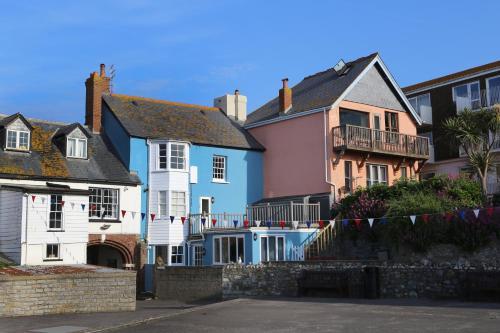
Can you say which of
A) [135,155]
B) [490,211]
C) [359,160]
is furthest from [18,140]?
[490,211]

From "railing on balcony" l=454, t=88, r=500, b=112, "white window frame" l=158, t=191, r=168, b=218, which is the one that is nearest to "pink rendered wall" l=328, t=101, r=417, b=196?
"railing on balcony" l=454, t=88, r=500, b=112

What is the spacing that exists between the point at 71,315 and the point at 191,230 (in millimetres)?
11808

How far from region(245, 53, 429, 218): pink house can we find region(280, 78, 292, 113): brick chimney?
0.20 ft

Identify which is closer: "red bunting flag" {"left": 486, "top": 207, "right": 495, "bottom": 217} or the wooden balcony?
"red bunting flag" {"left": 486, "top": 207, "right": 495, "bottom": 217}

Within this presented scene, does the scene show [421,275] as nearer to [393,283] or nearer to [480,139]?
[393,283]

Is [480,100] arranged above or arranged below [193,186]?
above

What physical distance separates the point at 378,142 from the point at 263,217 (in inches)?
308

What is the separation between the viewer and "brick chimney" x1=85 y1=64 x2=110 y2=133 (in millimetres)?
34188

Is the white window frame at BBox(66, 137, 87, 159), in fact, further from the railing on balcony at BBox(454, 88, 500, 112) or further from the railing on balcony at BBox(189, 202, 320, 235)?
the railing on balcony at BBox(454, 88, 500, 112)

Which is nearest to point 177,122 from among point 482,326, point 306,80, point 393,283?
point 306,80

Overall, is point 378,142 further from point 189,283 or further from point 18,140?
point 18,140

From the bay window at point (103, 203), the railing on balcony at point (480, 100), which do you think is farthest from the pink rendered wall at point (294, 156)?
the railing on balcony at point (480, 100)

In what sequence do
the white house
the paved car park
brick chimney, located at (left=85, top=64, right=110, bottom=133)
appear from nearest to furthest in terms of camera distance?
1. the paved car park
2. the white house
3. brick chimney, located at (left=85, top=64, right=110, bottom=133)

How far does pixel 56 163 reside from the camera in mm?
30297
